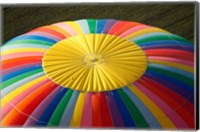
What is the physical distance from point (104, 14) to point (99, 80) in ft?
2.51

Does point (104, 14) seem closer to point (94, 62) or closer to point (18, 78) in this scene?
point (94, 62)

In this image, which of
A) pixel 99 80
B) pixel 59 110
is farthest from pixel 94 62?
pixel 59 110

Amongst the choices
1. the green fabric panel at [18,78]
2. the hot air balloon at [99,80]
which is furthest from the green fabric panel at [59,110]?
the green fabric panel at [18,78]

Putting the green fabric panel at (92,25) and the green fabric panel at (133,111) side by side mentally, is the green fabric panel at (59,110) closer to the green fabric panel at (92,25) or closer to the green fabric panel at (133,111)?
the green fabric panel at (133,111)

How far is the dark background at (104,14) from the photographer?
3.13m

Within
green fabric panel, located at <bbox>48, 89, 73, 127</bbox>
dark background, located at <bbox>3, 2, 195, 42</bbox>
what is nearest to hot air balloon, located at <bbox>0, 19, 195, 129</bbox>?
green fabric panel, located at <bbox>48, 89, 73, 127</bbox>

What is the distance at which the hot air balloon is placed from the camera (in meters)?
2.83

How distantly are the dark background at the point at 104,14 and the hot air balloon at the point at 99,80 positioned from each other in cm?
14

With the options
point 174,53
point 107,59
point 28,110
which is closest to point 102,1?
point 107,59

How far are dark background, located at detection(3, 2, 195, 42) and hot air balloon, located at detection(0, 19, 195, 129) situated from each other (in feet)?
0.46

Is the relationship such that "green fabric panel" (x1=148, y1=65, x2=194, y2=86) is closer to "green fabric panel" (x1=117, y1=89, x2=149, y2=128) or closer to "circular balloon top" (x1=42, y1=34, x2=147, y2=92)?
"circular balloon top" (x1=42, y1=34, x2=147, y2=92)

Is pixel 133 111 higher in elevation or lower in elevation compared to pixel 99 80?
lower

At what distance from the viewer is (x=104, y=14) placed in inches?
140

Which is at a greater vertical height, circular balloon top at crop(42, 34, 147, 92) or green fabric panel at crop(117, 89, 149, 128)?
circular balloon top at crop(42, 34, 147, 92)
